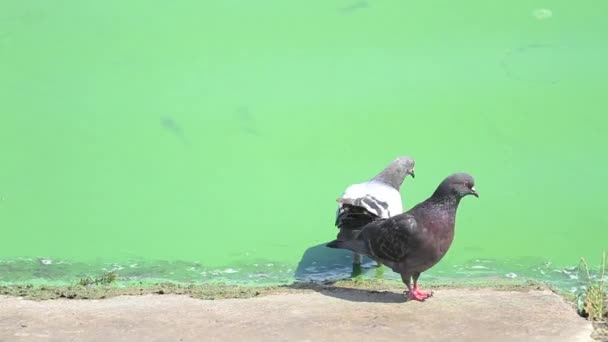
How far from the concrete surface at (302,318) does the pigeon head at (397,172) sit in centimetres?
126

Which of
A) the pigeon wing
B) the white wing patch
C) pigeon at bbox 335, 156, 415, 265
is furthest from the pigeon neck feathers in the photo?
the pigeon wing

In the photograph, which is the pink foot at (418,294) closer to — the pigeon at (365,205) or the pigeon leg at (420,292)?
the pigeon leg at (420,292)

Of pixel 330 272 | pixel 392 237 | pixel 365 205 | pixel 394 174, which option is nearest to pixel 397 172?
pixel 394 174

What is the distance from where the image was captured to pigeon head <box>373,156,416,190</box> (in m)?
5.54

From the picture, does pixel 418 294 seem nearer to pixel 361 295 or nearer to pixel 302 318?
pixel 361 295

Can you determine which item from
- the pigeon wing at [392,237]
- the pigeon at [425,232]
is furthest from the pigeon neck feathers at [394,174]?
the pigeon at [425,232]

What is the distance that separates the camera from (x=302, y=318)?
3.99 metres

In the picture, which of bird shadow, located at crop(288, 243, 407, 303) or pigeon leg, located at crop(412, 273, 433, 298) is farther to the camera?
bird shadow, located at crop(288, 243, 407, 303)

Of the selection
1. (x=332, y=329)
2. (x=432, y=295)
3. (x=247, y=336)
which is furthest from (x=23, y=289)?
(x=432, y=295)

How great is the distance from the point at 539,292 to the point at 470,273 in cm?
66

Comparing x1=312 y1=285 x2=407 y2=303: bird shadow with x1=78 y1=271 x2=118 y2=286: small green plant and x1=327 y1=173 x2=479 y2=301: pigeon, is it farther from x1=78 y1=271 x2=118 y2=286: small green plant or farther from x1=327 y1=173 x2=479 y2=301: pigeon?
x1=78 y1=271 x2=118 y2=286: small green plant

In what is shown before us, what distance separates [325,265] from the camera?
5215 millimetres

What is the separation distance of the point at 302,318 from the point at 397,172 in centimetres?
188

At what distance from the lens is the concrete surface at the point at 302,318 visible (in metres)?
3.82
